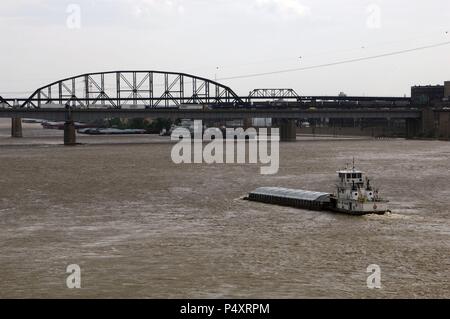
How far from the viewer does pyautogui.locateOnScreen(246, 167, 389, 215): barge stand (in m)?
49.7

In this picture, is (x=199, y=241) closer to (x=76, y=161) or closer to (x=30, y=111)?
(x=76, y=161)

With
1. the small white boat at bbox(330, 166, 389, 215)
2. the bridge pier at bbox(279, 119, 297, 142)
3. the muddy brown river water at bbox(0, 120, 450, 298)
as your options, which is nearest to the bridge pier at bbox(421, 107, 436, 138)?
the bridge pier at bbox(279, 119, 297, 142)

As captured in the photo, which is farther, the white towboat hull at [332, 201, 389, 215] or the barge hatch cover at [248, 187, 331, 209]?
the barge hatch cover at [248, 187, 331, 209]

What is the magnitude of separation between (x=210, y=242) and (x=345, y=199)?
14.2 meters

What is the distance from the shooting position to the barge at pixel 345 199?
163ft

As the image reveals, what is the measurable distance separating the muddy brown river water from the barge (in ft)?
3.56

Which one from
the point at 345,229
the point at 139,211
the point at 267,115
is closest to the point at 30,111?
the point at 267,115

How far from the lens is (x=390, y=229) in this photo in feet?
143

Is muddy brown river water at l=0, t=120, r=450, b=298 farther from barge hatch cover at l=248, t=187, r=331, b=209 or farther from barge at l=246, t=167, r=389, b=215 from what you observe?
barge hatch cover at l=248, t=187, r=331, b=209

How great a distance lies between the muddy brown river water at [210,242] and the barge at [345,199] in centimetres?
109

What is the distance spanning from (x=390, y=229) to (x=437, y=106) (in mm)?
162684

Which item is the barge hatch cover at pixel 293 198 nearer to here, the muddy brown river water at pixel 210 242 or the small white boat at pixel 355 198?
the small white boat at pixel 355 198

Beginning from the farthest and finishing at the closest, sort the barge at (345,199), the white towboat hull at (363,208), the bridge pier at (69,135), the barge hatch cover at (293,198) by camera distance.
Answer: the bridge pier at (69,135), the barge hatch cover at (293,198), the barge at (345,199), the white towboat hull at (363,208)

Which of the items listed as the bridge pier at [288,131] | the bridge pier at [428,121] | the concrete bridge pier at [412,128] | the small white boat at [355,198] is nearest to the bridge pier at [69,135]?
the bridge pier at [288,131]
